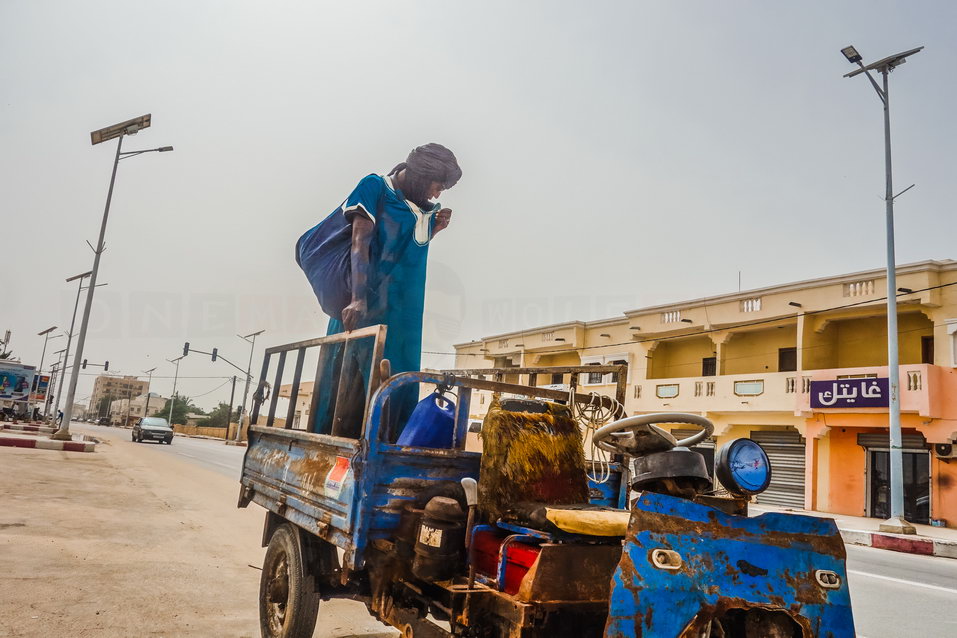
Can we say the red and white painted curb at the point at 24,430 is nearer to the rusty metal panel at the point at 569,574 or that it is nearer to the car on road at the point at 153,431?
A: the car on road at the point at 153,431

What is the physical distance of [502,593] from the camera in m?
2.22

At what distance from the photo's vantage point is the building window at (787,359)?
71.5ft

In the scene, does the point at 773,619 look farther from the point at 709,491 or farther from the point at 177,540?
the point at 177,540

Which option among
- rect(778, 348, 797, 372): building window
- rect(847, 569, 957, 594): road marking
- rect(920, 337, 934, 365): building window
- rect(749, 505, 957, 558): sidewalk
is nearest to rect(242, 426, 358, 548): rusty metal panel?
rect(847, 569, 957, 594): road marking

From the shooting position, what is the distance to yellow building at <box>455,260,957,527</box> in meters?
17.2

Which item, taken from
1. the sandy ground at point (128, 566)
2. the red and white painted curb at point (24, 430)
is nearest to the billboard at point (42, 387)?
the red and white painted curb at point (24, 430)

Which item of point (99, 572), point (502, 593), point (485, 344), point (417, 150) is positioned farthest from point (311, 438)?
point (485, 344)

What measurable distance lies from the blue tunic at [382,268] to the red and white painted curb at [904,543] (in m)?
11.9

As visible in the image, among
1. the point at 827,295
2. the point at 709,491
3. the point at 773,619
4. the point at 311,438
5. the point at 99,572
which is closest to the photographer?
the point at 773,619

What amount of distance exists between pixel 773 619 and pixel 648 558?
52cm

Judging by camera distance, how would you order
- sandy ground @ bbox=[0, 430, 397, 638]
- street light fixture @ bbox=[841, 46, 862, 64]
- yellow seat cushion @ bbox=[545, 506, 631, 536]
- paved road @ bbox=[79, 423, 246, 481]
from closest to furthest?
yellow seat cushion @ bbox=[545, 506, 631, 536] → sandy ground @ bbox=[0, 430, 397, 638] → street light fixture @ bbox=[841, 46, 862, 64] → paved road @ bbox=[79, 423, 246, 481]

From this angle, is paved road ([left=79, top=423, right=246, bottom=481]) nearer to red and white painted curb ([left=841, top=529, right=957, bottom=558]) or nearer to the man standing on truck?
the man standing on truck

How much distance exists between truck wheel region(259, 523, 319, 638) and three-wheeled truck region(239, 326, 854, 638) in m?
0.01

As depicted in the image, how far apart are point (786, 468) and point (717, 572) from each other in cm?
2097
